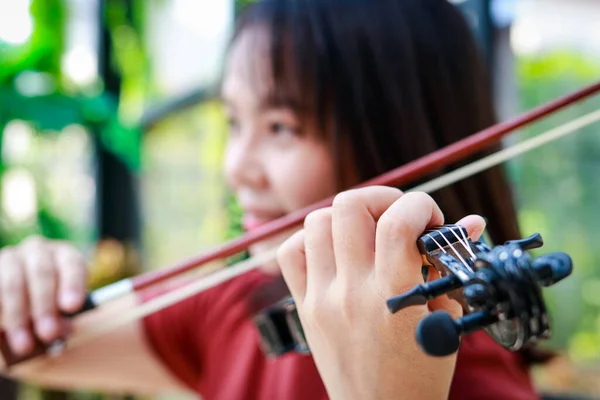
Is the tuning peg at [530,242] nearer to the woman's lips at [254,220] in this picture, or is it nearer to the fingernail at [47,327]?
the woman's lips at [254,220]

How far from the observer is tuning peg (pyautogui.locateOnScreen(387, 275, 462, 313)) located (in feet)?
0.87

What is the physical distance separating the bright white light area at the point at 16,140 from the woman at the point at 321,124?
948 mm

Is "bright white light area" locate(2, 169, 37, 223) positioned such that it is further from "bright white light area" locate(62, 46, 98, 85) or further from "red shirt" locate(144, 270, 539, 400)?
"red shirt" locate(144, 270, 539, 400)

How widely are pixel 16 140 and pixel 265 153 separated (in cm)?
126

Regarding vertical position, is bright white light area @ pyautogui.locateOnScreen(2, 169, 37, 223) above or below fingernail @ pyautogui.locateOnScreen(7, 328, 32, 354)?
above

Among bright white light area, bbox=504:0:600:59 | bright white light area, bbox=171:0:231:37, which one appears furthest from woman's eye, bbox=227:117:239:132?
bright white light area, bbox=171:0:231:37

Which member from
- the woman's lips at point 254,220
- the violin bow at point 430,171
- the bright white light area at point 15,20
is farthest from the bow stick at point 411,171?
the bright white light area at point 15,20

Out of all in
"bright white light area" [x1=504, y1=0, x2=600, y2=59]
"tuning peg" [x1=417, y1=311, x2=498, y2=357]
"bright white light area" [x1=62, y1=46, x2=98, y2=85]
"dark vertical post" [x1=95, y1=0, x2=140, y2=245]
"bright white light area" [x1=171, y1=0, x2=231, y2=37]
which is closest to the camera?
"tuning peg" [x1=417, y1=311, x2=498, y2=357]

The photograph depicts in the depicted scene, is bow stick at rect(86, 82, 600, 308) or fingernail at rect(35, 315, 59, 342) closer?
bow stick at rect(86, 82, 600, 308)

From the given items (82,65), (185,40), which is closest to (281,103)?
(185,40)

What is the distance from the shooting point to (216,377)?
738 millimetres

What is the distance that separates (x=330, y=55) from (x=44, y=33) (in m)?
1.10

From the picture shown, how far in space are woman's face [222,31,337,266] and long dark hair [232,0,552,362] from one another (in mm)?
17

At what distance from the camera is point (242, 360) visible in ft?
2.33
